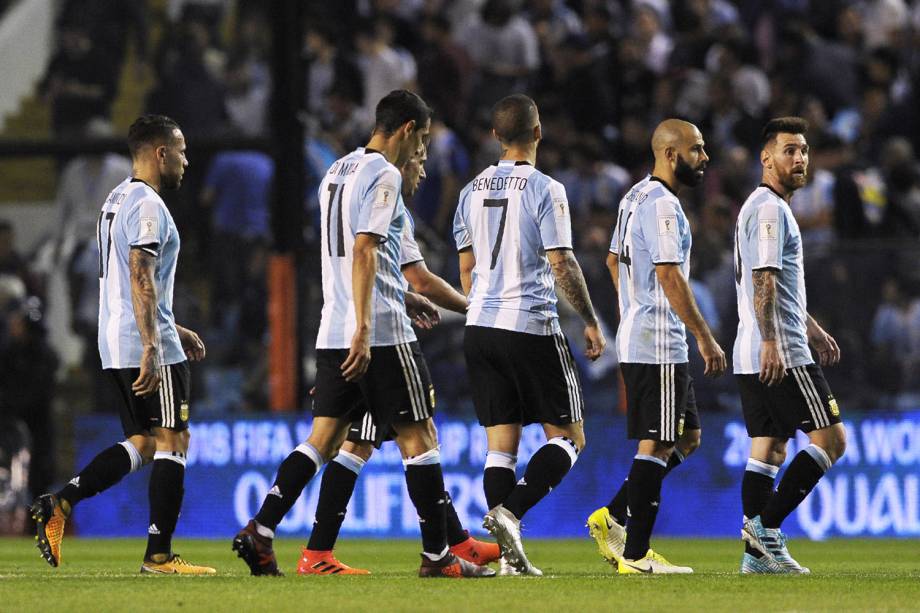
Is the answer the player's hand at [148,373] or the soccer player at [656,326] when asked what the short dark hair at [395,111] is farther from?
the player's hand at [148,373]

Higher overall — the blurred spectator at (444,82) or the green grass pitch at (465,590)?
the blurred spectator at (444,82)

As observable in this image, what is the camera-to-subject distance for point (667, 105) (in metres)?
17.0

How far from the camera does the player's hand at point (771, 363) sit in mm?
8719

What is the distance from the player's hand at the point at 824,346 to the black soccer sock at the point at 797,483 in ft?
2.35

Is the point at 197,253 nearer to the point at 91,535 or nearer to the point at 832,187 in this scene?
the point at 91,535

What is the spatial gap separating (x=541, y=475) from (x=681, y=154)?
181cm

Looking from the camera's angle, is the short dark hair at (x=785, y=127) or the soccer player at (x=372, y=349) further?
the short dark hair at (x=785, y=127)

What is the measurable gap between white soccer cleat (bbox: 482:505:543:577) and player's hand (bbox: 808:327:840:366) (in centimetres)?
211

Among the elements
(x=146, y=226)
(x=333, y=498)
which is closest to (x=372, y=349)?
(x=333, y=498)

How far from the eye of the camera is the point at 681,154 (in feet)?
29.3

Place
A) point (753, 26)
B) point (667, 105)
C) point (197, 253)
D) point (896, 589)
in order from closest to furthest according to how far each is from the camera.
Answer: point (896, 589), point (197, 253), point (667, 105), point (753, 26)

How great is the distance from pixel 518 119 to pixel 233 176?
319 inches

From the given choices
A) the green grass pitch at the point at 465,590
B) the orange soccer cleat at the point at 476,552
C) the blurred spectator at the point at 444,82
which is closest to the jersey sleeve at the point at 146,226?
the green grass pitch at the point at 465,590

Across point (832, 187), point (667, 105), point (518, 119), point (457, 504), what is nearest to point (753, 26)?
point (667, 105)
